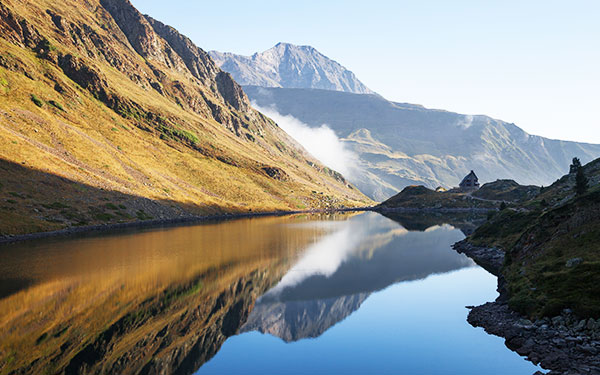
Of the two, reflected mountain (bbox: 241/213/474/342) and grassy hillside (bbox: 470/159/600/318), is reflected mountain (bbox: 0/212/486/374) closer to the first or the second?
reflected mountain (bbox: 241/213/474/342)

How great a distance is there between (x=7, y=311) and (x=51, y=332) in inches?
305

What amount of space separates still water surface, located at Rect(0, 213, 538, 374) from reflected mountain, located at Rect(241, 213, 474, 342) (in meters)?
0.29

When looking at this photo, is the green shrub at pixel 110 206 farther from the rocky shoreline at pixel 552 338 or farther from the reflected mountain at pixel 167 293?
the rocky shoreline at pixel 552 338

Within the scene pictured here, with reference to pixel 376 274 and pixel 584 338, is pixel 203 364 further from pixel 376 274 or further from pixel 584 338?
pixel 376 274

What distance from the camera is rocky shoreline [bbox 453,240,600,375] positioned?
83.0 ft

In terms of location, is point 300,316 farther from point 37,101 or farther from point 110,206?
point 37,101

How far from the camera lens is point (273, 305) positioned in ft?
151

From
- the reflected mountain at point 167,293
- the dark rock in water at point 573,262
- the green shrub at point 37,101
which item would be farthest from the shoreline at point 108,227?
the dark rock in water at point 573,262

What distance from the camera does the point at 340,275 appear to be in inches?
2464

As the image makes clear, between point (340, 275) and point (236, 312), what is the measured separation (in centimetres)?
2385

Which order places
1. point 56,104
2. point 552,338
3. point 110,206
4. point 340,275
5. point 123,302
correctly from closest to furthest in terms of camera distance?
point 552,338
point 123,302
point 340,275
point 110,206
point 56,104

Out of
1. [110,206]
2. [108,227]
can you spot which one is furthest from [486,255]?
[110,206]

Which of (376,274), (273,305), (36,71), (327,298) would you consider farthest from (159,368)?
(36,71)

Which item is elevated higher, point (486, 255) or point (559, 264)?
point (559, 264)
